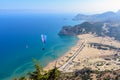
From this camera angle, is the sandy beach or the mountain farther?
the mountain

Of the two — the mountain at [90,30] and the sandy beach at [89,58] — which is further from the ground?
the mountain at [90,30]

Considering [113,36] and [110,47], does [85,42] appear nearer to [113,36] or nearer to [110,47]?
[110,47]

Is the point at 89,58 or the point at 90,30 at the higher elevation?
the point at 90,30

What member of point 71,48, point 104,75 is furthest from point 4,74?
point 71,48

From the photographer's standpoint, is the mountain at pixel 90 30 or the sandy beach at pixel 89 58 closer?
the sandy beach at pixel 89 58

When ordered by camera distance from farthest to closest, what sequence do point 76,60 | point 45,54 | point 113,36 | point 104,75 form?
point 113,36
point 45,54
point 76,60
point 104,75

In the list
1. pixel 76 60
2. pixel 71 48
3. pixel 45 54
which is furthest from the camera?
pixel 71 48

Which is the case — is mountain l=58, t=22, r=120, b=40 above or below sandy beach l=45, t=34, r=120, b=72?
above

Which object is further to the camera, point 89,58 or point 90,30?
point 90,30
